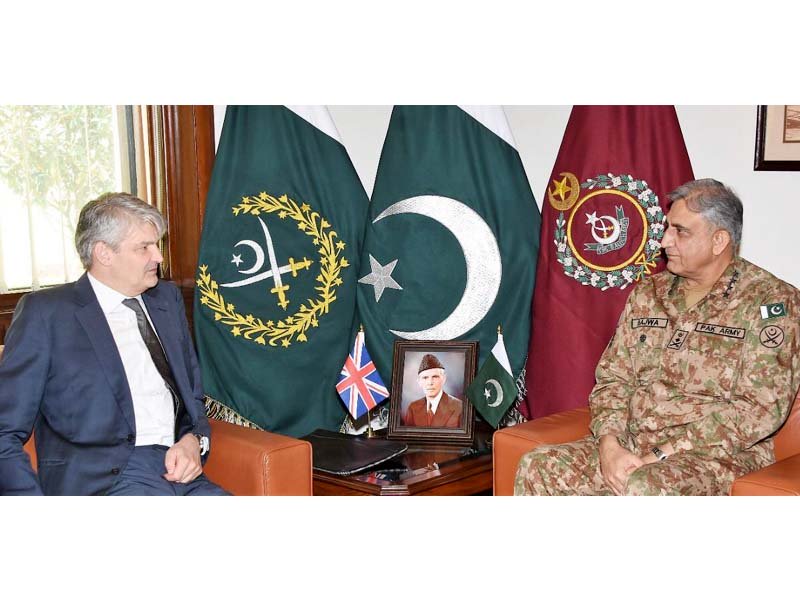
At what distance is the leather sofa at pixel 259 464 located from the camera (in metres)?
2.30

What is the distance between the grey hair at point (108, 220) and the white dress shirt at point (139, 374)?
0.10 metres

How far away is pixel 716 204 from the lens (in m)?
2.38

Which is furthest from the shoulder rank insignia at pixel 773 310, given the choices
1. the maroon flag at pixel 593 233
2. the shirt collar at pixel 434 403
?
the shirt collar at pixel 434 403

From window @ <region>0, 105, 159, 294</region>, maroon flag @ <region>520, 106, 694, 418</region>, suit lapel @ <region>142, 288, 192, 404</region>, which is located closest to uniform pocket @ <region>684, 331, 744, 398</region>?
maroon flag @ <region>520, 106, 694, 418</region>

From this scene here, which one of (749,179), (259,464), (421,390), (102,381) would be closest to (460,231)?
(421,390)

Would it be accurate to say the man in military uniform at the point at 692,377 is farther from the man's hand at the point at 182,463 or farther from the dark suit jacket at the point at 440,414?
the man's hand at the point at 182,463

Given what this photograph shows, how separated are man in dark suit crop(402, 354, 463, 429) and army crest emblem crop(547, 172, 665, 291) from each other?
656 millimetres

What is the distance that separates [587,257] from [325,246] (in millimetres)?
1018

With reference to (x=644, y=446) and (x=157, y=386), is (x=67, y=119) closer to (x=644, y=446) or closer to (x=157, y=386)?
(x=157, y=386)

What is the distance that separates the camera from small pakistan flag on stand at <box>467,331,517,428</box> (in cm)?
284

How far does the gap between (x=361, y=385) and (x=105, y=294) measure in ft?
3.44

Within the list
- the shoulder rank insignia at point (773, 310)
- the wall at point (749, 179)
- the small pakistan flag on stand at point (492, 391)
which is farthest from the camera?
the wall at point (749, 179)
